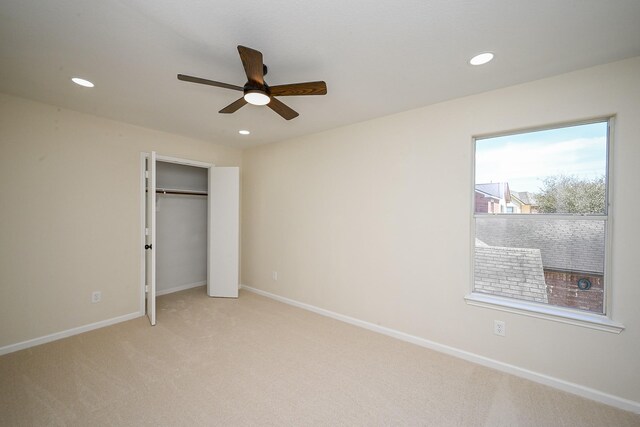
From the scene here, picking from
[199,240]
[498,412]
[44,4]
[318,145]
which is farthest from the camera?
[199,240]

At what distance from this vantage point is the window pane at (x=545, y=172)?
201cm

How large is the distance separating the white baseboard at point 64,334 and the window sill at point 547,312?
13.2 ft

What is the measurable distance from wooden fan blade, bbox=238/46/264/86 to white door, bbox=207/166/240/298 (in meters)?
2.66

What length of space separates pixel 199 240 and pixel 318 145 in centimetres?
284

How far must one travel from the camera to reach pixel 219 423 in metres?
1.69

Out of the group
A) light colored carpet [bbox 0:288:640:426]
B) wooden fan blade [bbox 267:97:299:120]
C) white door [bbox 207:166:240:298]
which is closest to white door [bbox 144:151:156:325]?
light colored carpet [bbox 0:288:640:426]

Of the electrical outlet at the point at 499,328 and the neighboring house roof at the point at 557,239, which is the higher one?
the neighboring house roof at the point at 557,239

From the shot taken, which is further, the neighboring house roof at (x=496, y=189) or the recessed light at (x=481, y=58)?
the neighboring house roof at (x=496, y=189)

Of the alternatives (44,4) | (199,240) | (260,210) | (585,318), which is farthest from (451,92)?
(199,240)

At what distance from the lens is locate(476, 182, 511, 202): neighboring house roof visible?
2.38m

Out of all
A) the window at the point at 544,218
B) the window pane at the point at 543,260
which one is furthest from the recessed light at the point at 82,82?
the window pane at the point at 543,260

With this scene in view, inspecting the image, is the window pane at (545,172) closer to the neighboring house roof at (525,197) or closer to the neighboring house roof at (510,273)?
the neighboring house roof at (525,197)

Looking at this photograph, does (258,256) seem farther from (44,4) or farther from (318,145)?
(44,4)

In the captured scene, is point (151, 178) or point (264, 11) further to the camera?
point (151, 178)
